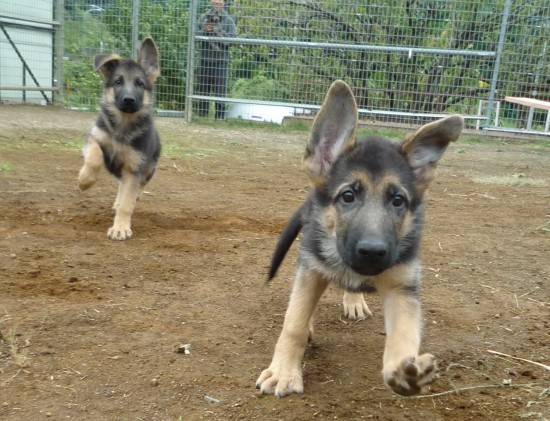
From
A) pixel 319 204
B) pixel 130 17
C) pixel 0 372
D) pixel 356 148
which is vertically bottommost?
pixel 0 372

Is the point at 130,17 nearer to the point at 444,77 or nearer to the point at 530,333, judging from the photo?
the point at 444,77

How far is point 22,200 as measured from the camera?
5539mm

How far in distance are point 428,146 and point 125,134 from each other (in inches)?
140

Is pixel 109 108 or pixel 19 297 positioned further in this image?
pixel 109 108

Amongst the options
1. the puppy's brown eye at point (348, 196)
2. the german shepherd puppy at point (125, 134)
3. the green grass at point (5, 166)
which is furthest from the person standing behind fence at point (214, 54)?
the puppy's brown eye at point (348, 196)

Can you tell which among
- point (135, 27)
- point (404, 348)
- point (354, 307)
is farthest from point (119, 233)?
point (135, 27)

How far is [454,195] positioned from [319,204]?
4428 millimetres

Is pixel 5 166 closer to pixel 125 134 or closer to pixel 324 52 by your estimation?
pixel 125 134

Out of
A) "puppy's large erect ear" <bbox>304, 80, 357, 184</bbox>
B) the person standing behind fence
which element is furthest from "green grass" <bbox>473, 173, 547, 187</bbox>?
the person standing behind fence

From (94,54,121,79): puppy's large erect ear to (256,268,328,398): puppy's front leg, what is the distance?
4.13m

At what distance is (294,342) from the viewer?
9.43ft

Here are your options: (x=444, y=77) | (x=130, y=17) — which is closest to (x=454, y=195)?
(x=444, y=77)

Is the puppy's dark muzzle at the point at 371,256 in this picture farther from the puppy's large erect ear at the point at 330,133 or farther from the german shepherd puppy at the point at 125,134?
the german shepherd puppy at the point at 125,134

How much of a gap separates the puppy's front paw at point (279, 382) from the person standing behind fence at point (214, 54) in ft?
37.4
